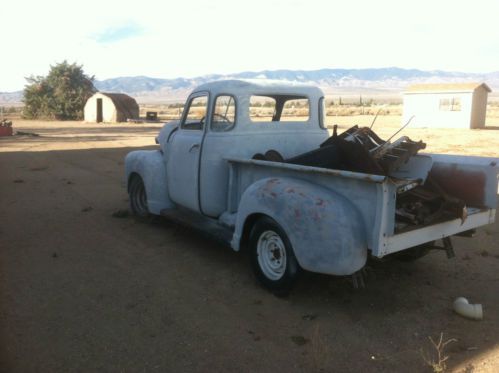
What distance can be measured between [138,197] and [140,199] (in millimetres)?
45

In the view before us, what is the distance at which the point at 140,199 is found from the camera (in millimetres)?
6918

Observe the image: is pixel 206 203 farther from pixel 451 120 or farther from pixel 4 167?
pixel 451 120

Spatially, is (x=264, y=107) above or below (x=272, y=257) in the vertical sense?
above

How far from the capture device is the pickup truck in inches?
140

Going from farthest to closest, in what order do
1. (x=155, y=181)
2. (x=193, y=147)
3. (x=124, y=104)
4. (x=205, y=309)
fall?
(x=124, y=104), (x=155, y=181), (x=193, y=147), (x=205, y=309)

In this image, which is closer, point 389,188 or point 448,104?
point 389,188

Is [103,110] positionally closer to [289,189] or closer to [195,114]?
[195,114]

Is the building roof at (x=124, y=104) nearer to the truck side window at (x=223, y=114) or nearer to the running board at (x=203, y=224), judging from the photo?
the running board at (x=203, y=224)

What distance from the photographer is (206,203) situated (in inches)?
208

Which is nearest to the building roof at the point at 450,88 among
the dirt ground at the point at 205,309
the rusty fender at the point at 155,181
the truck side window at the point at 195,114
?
the dirt ground at the point at 205,309

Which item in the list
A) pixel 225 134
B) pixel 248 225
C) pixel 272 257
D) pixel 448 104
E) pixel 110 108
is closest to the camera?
pixel 272 257

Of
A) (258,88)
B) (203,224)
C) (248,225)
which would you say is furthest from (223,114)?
(248,225)

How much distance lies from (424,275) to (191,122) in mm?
3244

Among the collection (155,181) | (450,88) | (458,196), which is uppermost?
(450,88)
